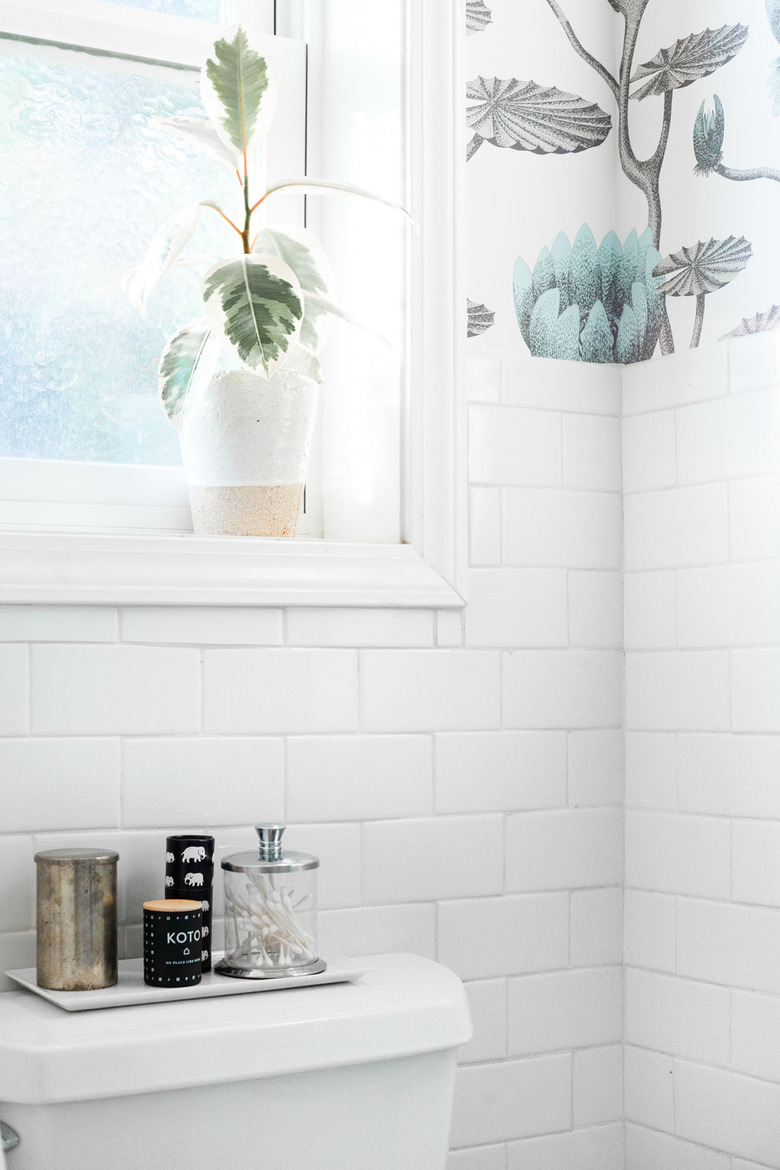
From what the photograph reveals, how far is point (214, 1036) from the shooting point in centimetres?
119

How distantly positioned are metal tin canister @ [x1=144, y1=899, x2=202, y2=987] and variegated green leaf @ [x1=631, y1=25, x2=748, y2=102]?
116cm

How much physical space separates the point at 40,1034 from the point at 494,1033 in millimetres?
642

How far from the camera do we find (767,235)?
5.07 ft

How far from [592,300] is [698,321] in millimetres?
159

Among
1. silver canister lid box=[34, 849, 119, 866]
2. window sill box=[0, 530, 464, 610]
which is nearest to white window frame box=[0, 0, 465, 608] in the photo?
window sill box=[0, 530, 464, 610]

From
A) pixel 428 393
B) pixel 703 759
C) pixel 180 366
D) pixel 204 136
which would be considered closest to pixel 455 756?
pixel 703 759

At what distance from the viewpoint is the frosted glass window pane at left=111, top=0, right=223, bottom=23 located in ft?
5.40

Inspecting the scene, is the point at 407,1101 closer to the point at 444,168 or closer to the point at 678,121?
the point at 444,168

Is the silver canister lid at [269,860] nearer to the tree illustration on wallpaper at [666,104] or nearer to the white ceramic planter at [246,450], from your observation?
the white ceramic planter at [246,450]

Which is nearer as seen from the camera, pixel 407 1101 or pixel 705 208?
pixel 407 1101

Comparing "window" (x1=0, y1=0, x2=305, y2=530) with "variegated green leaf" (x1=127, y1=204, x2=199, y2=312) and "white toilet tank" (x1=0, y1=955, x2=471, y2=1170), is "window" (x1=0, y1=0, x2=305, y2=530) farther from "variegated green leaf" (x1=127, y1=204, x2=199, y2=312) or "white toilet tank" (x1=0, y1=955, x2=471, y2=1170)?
"white toilet tank" (x1=0, y1=955, x2=471, y2=1170)

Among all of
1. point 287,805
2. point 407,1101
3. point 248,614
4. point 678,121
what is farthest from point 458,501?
point 407,1101

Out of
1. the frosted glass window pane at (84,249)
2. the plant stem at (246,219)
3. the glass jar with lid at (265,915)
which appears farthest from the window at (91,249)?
the glass jar with lid at (265,915)

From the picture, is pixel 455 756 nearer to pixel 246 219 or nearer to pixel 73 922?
pixel 73 922
